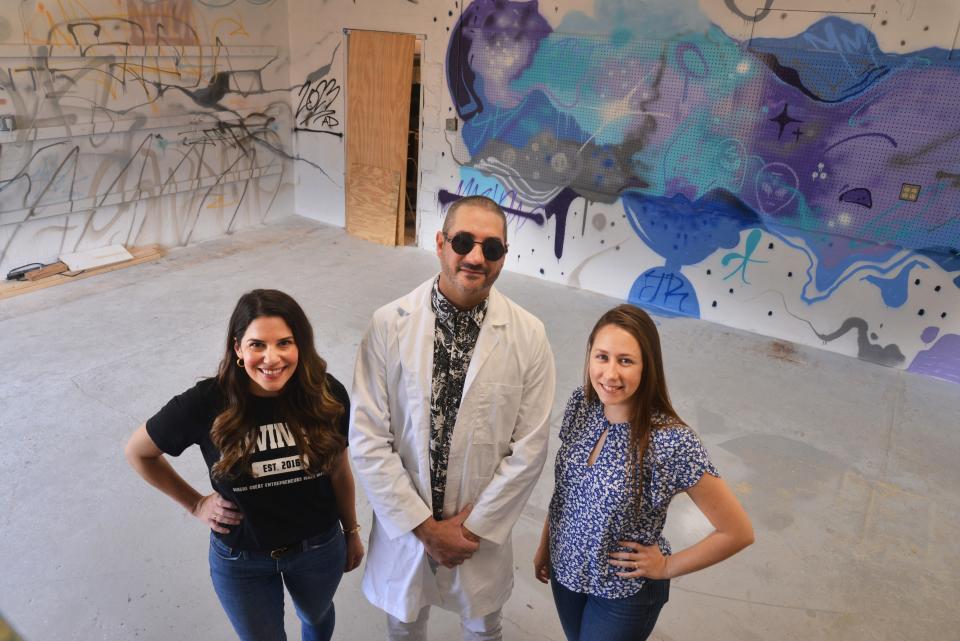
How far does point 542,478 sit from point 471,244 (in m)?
1.94

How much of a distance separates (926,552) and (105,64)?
6264 millimetres

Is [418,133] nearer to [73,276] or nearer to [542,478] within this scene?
[73,276]

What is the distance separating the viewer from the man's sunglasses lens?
5.51ft

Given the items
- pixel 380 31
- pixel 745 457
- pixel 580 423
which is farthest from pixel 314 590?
pixel 380 31

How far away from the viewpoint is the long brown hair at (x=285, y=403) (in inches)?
63.7

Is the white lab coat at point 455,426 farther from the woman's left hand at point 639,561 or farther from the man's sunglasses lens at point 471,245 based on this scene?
the woman's left hand at point 639,561

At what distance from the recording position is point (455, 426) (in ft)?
5.77

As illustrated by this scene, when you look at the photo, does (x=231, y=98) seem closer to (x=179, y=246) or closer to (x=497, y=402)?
(x=179, y=246)

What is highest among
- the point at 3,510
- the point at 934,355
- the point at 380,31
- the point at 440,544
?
the point at 380,31

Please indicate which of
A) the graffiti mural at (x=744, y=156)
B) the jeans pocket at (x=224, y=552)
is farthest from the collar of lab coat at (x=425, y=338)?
the graffiti mural at (x=744, y=156)

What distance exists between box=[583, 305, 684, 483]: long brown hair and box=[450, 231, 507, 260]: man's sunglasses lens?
32 centimetres

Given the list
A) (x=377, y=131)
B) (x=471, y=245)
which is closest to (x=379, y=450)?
(x=471, y=245)

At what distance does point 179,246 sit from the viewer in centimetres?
632

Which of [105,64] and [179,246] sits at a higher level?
[105,64]
